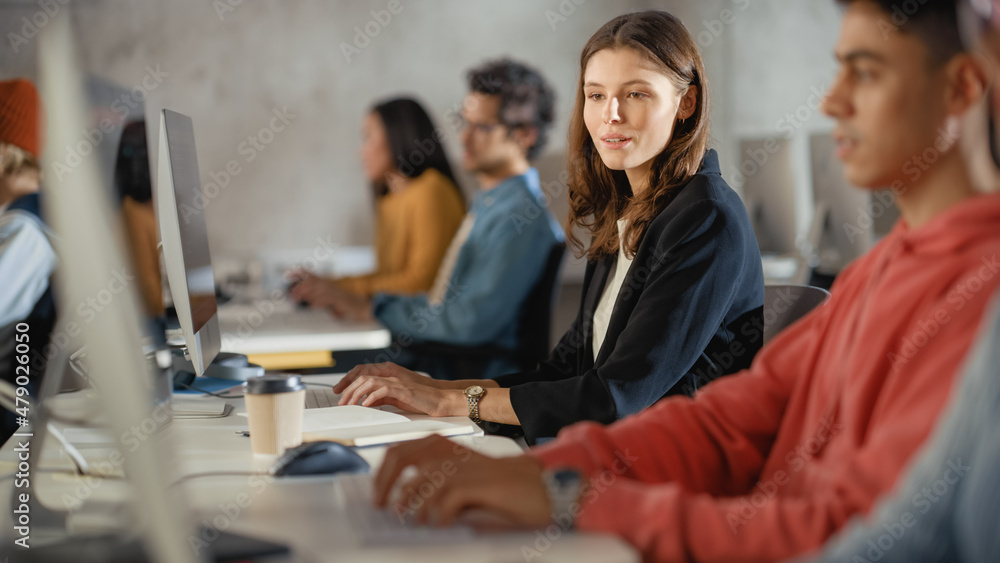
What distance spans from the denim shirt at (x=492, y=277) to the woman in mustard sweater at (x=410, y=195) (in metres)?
0.60

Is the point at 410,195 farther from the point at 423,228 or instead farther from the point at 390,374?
the point at 390,374

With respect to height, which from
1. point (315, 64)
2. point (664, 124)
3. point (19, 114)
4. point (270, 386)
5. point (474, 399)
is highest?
point (315, 64)

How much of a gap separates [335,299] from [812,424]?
240 cm

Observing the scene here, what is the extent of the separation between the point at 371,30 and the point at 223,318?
2.01 metres

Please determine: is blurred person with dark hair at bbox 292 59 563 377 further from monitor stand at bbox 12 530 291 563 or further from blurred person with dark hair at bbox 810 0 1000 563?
blurred person with dark hair at bbox 810 0 1000 563

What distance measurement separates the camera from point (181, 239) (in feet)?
4.54

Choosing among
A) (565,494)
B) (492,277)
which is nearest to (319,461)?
(565,494)

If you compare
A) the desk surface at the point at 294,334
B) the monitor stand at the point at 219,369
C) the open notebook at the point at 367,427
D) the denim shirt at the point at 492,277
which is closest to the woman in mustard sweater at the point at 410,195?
the desk surface at the point at 294,334

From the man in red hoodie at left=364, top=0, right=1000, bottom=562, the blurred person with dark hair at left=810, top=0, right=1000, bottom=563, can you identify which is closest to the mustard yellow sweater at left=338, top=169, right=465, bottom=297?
the man in red hoodie at left=364, top=0, right=1000, bottom=562

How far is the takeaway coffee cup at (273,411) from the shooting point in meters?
1.17

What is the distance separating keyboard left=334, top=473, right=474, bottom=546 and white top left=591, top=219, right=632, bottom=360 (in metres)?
0.87

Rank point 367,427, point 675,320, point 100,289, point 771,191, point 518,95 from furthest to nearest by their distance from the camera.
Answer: point 771,191 < point 518,95 < point 675,320 < point 367,427 < point 100,289

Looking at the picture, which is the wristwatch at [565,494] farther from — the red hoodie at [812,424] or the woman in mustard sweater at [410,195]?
the woman in mustard sweater at [410,195]

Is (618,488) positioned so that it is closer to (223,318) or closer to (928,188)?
(928,188)
